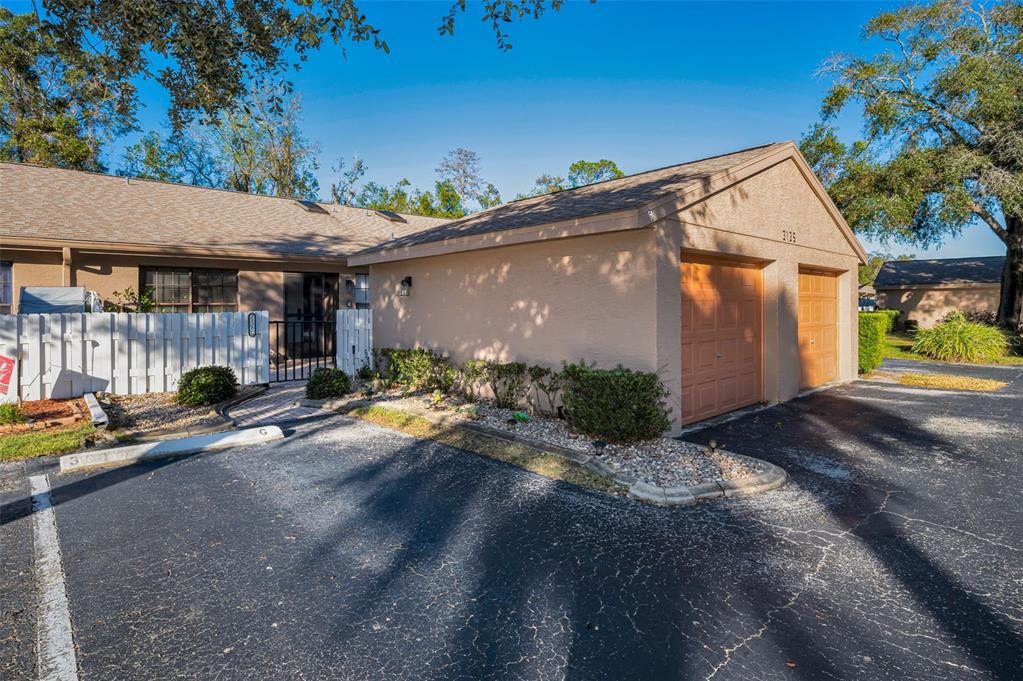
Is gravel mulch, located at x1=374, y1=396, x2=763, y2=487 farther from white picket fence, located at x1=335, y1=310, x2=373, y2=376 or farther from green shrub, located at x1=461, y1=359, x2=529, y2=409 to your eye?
white picket fence, located at x1=335, y1=310, x2=373, y2=376

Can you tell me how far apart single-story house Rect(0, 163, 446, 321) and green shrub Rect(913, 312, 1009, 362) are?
17302 mm

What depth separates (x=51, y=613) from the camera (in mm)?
2996

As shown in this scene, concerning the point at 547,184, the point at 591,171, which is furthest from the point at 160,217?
the point at 591,171

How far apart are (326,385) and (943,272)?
33245mm

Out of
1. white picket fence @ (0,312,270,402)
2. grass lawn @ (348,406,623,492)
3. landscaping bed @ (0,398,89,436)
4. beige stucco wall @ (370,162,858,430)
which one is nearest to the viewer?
grass lawn @ (348,406,623,492)

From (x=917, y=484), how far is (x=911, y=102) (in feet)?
62.2

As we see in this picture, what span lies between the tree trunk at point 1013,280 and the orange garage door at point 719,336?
54.7 feet

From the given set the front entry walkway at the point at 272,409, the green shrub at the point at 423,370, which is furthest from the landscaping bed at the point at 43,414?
the green shrub at the point at 423,370

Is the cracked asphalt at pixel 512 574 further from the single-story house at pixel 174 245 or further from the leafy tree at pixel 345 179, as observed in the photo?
the leafy tree at pixel 345 179

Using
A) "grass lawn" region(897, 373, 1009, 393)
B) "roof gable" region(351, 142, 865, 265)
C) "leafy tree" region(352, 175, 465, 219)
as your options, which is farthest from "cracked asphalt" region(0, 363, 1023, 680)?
"leafy tree" region(352, 175, 465, 219)

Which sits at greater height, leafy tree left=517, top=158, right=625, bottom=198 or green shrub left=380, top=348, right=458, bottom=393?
leafy tree left=517, top=158, right=625, bottom=198

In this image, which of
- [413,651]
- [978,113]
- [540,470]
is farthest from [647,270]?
[978,113]

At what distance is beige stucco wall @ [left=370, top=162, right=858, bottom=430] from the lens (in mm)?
6590

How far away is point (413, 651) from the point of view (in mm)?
2658
